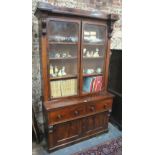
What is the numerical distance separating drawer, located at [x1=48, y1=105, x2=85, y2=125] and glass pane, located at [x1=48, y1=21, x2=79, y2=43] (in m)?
0.93

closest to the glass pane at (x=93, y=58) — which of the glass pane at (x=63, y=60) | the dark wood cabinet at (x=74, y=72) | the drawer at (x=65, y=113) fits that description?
the dark wood cabinet at (x=74, y=72)

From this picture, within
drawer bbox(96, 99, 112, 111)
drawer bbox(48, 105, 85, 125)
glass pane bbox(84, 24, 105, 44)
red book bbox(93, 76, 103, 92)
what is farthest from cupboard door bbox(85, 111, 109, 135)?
glass pane bbox(84, 24, 105, 44)

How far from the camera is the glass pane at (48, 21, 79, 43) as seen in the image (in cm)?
189

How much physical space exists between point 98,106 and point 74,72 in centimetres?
63

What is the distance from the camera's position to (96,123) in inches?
89.1

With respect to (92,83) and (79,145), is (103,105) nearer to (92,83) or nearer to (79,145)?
(92,83)

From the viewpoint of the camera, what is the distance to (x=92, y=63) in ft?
7.64

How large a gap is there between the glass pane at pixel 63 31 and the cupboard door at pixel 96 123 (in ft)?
3.91

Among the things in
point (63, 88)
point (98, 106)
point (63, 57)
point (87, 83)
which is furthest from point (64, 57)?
point (98, 106)

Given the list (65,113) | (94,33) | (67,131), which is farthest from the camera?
(94,33)

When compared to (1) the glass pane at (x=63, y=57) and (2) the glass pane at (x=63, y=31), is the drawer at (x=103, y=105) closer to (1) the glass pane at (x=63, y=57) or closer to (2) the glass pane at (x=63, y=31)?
(1) the glass pane at (x=63, y=57)

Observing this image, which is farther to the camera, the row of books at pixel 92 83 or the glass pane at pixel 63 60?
the row of books at pixel 92 83

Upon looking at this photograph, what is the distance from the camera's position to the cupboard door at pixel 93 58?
2121 millimetres
